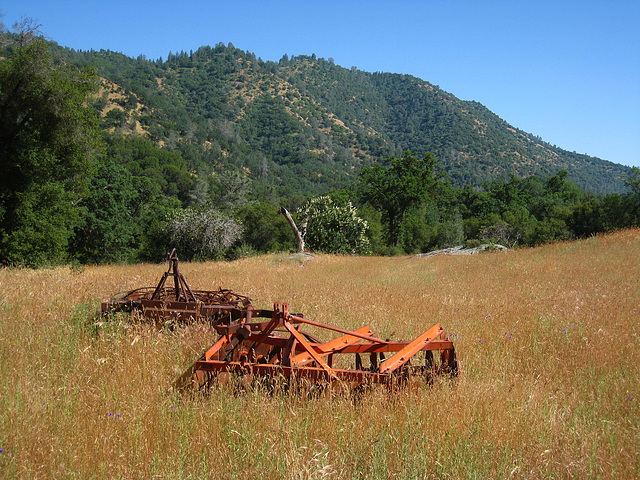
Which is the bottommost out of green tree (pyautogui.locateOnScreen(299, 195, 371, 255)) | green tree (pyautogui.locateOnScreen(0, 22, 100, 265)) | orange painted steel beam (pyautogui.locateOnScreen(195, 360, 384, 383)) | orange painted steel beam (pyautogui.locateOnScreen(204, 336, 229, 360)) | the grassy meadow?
the grassy meadow

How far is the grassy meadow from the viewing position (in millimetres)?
2631

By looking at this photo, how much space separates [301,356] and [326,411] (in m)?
0.67

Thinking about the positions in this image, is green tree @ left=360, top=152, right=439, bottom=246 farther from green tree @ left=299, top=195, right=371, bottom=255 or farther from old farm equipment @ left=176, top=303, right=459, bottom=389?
old farm equipment @ left=176, top=303, right=459, bottom=389

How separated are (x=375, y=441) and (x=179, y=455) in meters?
1.31

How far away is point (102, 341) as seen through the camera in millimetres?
4816

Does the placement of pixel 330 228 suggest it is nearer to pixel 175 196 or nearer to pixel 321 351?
pixel 321 351

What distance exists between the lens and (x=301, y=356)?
3.75m

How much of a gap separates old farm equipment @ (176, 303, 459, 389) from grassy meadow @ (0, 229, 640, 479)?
171 millimetres

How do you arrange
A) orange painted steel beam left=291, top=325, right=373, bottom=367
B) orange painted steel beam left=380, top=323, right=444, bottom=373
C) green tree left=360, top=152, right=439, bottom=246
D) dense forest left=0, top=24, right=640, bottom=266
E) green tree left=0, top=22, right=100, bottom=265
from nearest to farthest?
orange painted steel beam left=380, top=323, right=444, bottom=373 → orange painted steel beam left=291, top=325, right=373, bottom=367 → green tree left=0, top=22, right=100, bottom=265 → dense forest left=0, top=24, right=640, bottom=266 → green tree left=360, top=152, right=439, bottom=246

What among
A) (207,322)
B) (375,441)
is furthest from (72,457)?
(207,322)

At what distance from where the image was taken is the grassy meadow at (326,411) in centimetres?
263

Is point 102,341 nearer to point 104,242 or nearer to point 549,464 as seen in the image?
point 549,464

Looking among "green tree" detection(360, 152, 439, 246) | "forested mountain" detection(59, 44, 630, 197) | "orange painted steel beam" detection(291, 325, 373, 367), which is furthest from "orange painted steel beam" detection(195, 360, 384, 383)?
"forested mountain" detection(59, 44, 630, 197)

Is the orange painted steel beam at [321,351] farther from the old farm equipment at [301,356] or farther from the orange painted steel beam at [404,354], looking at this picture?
the orange painted steel beam at [404,354]
